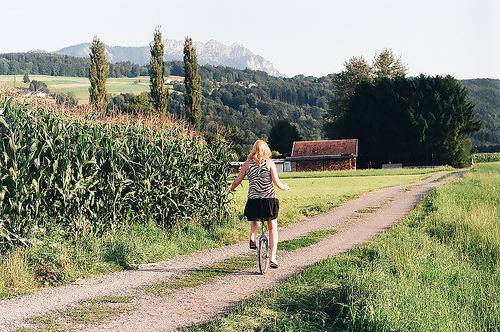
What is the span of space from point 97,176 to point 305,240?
5591 millimetres

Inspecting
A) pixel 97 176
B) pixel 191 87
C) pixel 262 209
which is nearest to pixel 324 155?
pixel 191 87

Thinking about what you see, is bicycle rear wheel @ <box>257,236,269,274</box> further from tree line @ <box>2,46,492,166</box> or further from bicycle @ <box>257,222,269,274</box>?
tree line @ <box>2,46,492,166</box>

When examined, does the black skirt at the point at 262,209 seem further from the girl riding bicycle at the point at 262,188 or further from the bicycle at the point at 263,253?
the bicycle at the point at 263,253

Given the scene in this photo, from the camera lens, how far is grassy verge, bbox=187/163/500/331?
807 centimetres

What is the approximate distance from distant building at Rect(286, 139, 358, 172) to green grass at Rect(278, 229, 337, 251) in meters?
64.9

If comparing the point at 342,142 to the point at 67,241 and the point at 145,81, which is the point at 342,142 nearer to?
the point at 67,241

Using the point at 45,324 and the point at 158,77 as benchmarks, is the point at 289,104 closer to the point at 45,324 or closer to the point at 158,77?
the point at 158,77

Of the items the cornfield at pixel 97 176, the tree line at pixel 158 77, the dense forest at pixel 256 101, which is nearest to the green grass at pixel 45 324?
the cornfield at pixel 97 176

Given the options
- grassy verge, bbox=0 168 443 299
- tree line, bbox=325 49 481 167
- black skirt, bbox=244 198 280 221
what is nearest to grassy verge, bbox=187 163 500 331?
black skirt, bbox=244 198 280 221

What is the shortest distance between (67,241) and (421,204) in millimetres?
16476

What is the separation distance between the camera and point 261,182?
11125 millimetres

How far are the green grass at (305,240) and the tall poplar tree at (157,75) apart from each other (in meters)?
42.9

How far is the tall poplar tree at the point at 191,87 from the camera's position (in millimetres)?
65062

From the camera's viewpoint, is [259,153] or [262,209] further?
[259,153]
